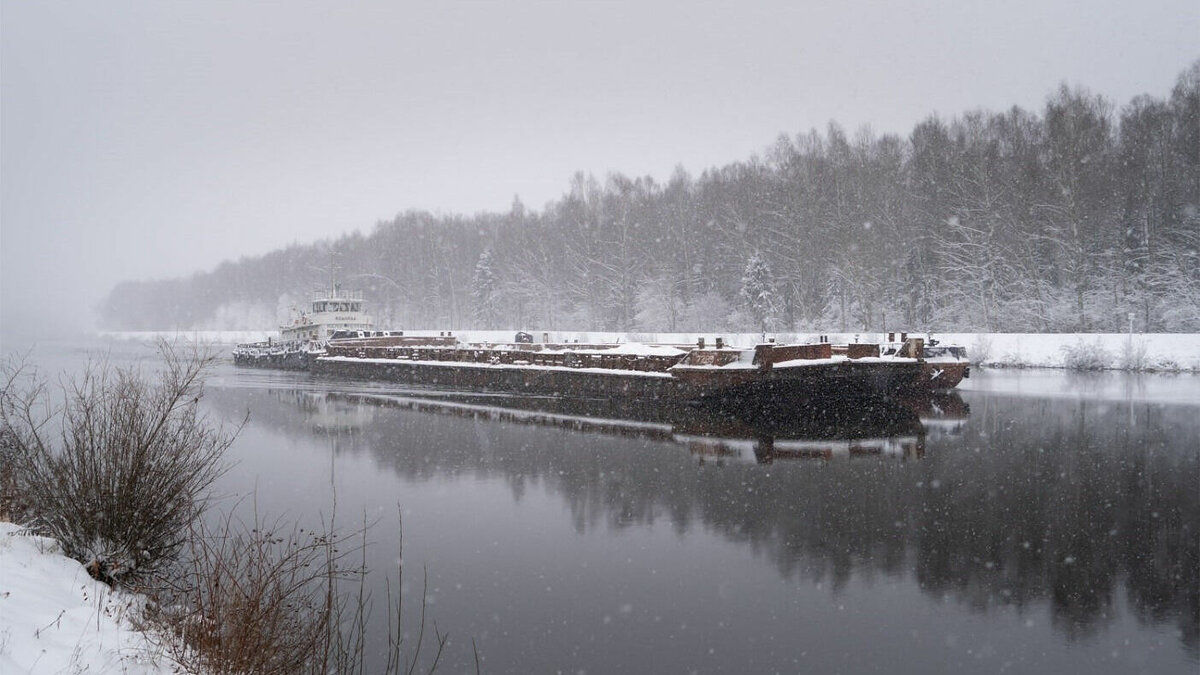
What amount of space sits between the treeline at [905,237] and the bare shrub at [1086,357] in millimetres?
6360

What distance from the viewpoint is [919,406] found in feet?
74.4

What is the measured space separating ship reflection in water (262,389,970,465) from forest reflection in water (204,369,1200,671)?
0.38ft

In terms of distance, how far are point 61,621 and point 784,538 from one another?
7063 mm

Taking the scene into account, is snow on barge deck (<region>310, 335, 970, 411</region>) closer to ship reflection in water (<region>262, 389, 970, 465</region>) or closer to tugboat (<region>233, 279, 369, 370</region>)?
ship reflection in water (<region>262, 389, 970, 465</region>)

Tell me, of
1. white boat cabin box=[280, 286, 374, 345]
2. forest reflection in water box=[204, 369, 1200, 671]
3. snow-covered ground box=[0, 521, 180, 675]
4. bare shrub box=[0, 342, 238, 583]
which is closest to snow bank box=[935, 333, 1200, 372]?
forest reflection in water box=[204, 369, 1200, 671]

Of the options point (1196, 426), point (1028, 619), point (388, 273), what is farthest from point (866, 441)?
point (388, 273)

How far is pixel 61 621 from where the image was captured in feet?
16.4

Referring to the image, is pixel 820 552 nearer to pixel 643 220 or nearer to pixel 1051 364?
pixel 1051 364

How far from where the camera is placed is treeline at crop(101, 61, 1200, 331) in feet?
131

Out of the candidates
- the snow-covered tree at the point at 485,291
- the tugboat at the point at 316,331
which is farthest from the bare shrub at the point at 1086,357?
the snow-covered tree at the point at 485,291

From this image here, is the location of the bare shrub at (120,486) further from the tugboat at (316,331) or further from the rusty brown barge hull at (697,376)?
the tugboat at (316,331)

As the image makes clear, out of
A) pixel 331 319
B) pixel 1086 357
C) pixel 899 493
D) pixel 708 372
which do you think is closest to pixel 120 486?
pixel 899 493

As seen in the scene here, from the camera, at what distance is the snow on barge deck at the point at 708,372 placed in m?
21.6

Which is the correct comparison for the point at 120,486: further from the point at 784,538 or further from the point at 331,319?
the point at 331,319
